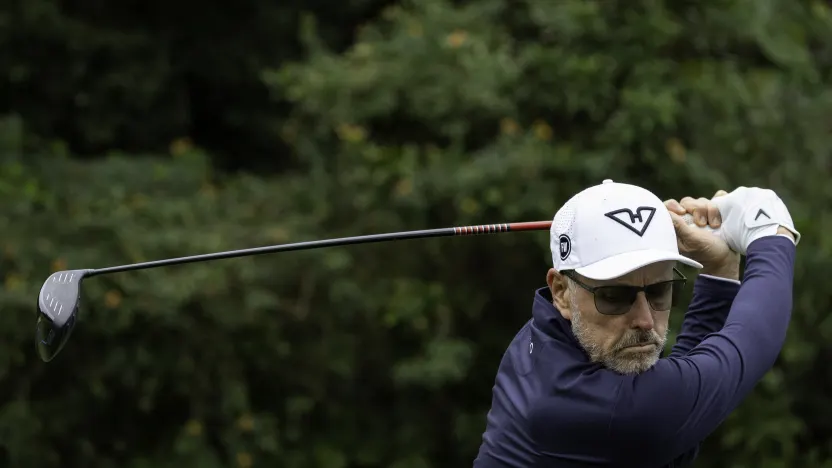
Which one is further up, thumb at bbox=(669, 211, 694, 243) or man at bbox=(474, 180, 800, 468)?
thumb at bbox=(669, 211, 694, 243)

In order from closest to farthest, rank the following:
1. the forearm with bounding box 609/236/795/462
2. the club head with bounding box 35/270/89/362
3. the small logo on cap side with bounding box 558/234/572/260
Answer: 1. the forearm with bounding box 609/236/795/462
2. the small logo on cap side with bounding box 558/234/572/260
3. the club head with bounding box 35/270/89/362

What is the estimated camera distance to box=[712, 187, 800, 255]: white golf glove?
10.5 ft

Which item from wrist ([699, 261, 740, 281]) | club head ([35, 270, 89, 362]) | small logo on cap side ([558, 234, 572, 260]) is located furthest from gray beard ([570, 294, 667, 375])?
club head ([35, 270, 89, 362])

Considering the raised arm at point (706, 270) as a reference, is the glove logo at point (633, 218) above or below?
above

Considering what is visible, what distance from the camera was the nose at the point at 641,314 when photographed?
2945 mm

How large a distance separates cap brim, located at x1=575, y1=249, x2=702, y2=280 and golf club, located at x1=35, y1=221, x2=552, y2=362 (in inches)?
28.3

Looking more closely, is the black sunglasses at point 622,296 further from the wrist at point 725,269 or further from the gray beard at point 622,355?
the wrist at point 725,269

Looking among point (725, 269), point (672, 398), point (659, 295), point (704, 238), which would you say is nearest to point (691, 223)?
point (704, 238)

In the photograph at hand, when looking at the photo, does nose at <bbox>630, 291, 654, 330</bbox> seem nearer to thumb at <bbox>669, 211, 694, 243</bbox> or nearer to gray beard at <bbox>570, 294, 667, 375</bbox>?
gray beard at <bbox>570, 294, 667, 375</bbox>

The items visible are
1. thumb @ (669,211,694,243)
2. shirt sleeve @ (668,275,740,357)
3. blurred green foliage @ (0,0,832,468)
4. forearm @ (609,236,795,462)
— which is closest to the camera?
forearm @ (609,236,795,462)

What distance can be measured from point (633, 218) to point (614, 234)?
2.6 inches

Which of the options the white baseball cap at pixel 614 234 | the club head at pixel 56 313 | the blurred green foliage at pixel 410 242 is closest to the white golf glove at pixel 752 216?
the white baseball cap at pixel 614 234

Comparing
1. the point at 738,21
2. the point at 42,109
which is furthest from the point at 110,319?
the point at 738,21

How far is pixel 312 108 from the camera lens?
7781 mm
